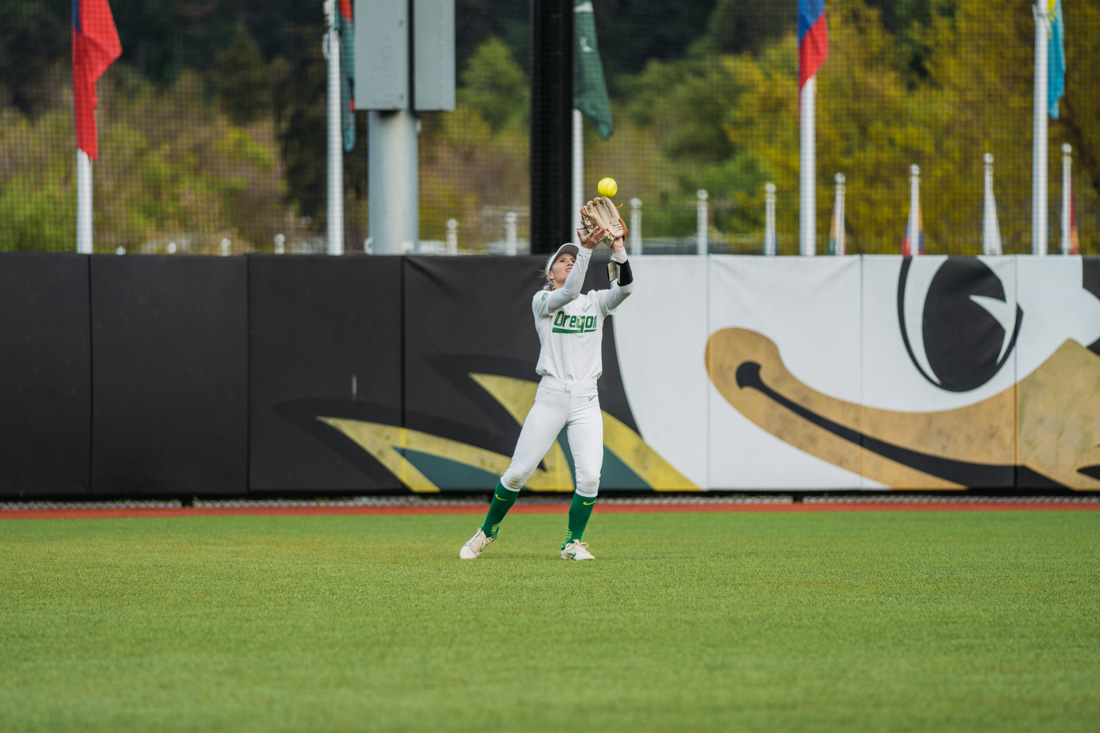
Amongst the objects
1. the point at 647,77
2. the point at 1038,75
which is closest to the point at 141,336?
the point at 1038,75

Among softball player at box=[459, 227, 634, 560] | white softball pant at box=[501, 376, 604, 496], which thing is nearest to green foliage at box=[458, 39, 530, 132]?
softball player at box=[459, 227, 634, 560]

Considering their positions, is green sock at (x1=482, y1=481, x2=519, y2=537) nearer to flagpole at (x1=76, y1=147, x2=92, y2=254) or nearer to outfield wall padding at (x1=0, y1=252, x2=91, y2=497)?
outfield wall padding at (x1=0, y1=252, x2=91, y2=497)

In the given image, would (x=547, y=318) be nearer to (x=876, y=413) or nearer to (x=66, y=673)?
(x=66, y=673)

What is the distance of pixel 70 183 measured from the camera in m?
31.6

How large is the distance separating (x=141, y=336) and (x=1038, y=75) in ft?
45.5

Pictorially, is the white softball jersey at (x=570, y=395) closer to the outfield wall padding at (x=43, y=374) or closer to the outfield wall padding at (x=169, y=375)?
the outfield wall padding at (x=169, y=375)

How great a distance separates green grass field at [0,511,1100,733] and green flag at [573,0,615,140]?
11.7 meters

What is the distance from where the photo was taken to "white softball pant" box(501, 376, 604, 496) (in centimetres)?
829

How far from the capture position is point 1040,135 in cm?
1939

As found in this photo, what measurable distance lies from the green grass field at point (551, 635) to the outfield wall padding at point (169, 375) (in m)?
2.53

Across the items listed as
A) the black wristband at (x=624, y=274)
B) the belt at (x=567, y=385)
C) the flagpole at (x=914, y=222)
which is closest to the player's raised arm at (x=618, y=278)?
the black wristband at (x=624, y=274)

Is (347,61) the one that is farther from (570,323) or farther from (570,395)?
(570,395)

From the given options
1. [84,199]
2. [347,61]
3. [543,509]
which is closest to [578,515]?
[543,509]

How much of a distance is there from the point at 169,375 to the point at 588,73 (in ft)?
33.6
